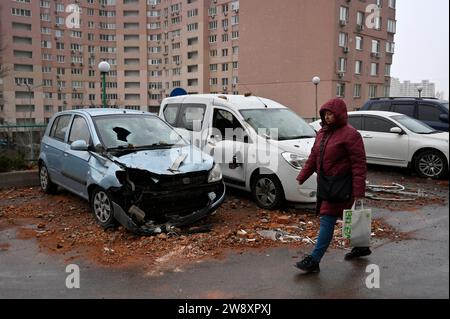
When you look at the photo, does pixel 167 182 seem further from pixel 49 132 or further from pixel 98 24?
pixel 98 24

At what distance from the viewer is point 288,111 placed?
827 cm

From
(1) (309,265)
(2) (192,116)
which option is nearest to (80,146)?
(2) (192,116)

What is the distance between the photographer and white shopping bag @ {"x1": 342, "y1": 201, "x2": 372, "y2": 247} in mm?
4281

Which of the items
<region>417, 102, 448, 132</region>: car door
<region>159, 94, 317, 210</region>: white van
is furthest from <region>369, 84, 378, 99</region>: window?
<region>159, 94, 317, 210</region>: white van

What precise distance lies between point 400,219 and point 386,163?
4.30 m

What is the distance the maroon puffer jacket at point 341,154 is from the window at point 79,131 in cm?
390

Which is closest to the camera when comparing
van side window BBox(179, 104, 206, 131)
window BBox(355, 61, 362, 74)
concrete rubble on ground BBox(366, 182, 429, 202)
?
concrete rubble on ground BBox(366, 182, 429, 202)

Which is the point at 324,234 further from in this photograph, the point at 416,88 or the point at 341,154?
the point at 416,88

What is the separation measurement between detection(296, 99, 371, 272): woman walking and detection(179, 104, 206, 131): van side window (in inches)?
160

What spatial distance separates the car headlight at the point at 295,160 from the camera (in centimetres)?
655

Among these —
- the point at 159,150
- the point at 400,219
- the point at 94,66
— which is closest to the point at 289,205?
the point at 400,219

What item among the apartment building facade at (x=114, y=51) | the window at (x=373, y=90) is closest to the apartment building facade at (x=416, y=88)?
the window at (x=373, y=90)

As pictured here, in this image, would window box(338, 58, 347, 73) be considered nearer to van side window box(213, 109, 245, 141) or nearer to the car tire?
van side window box(213, 109, 245, 141)

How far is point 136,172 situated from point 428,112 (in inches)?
367
